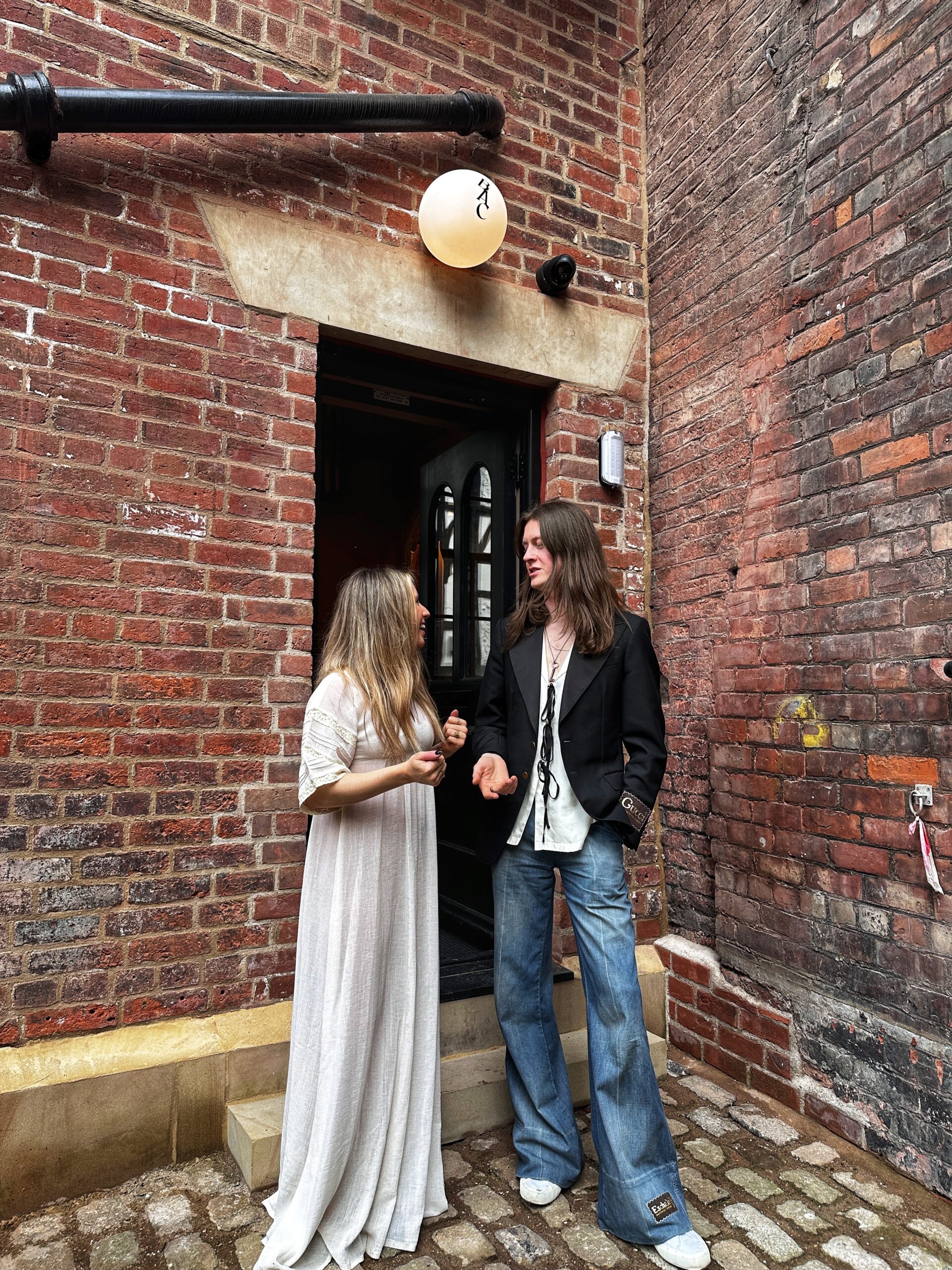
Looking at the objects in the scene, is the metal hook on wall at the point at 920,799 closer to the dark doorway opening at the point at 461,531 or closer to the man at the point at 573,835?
the man at the point at 573,835

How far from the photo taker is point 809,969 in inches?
115

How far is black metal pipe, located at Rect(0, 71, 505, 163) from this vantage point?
2.42 meters

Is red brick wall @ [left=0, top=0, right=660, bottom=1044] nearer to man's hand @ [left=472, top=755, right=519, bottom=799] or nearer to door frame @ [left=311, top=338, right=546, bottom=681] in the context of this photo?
door frame @ [left=311, top=338, right=546, bottom=681]

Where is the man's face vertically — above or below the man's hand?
above

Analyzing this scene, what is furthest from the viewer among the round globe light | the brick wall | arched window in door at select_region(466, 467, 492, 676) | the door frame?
arched window in door at select_region(466, 467, 492, 676)

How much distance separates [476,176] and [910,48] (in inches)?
56.6

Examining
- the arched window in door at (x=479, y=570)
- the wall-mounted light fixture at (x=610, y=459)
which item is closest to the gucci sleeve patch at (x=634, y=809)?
the arched window in door at (x=479, y=570)

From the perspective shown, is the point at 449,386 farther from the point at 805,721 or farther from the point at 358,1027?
the point at 358,1027

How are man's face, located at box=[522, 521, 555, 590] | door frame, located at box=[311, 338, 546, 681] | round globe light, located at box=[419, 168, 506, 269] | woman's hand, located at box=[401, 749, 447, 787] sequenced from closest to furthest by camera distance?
woman's hand, located at box=[401, 749, 447, 787] → man's face, located at box=[522, 521, 555, 590] → round globe light, located at box=[419, 168, 506, 269] → door frame, located at box=[311, 338, 546, 681]

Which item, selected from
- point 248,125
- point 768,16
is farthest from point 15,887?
point 768,16

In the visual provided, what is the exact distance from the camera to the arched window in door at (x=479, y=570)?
3855 mm

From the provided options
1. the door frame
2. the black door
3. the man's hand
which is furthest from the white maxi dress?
the black door

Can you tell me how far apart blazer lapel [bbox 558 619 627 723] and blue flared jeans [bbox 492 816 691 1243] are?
14.5 inches

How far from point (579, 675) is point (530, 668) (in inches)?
7.2
